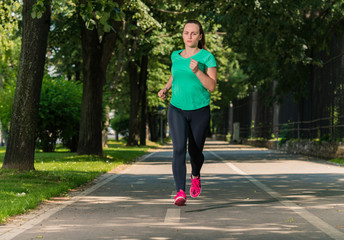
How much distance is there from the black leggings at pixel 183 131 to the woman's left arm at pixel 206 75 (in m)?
0.37

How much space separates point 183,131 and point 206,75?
0.75 m

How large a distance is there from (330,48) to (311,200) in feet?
50.6

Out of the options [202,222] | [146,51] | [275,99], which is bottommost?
[202,222]

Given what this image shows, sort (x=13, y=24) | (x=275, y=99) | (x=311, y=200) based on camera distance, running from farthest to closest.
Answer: (x=275, y=99), (x=13, y=24), (x=311, y=200)

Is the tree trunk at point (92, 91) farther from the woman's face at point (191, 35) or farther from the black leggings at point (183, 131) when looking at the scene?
the woman's face at point (191, 35)

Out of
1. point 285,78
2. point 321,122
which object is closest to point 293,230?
point 321,122

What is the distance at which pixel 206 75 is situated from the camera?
7.61 m

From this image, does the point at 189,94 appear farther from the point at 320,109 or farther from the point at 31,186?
the point at 320,109

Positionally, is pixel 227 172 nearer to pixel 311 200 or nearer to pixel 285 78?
pixel 311 200

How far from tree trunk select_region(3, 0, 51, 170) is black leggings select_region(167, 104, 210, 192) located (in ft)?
19.1

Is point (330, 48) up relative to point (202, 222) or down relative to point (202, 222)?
up

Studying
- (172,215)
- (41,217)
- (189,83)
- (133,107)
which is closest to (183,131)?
(189,83)

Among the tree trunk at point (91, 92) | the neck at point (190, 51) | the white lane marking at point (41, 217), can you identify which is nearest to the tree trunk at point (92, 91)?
the tree trunk at point (91, 92)

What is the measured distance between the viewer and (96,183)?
1273 centimetres
